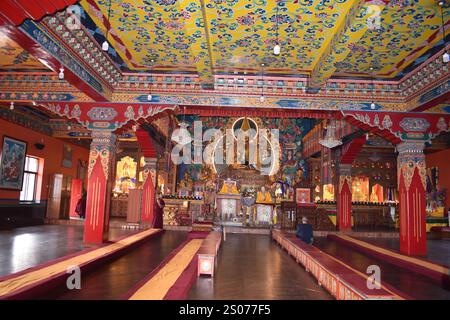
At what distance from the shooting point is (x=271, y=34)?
20.0 ft

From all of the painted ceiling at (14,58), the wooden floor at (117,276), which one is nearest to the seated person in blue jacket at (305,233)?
the wooden floor at (117,276)

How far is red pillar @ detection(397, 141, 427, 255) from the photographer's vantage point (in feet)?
26.2

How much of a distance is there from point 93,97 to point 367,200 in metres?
14.9

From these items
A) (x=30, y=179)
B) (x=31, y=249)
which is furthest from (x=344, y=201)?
(x=30, y=179)

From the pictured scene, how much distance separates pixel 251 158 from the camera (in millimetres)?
17344

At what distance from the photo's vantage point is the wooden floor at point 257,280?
4.52m

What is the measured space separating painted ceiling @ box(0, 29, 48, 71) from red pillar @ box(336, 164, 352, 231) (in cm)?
1125

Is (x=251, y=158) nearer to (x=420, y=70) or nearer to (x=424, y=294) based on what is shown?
(x=420, y=70)

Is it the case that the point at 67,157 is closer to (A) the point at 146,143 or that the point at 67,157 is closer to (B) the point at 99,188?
(A) the point at 146,143

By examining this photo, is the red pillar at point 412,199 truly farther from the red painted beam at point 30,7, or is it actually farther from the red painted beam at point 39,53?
the red painted beam at point 30,7

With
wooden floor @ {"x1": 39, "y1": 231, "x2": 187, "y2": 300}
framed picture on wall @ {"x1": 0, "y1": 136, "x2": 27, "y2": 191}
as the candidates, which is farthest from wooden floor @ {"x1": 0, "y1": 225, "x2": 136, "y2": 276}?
framed picture on wall @ {"x1": 0, "y1": 136, "x2": 27, "y2": 191}

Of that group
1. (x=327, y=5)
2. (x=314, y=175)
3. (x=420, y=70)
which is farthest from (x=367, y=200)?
(x=327, y=5)

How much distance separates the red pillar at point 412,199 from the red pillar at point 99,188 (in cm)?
767
